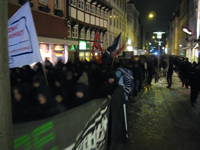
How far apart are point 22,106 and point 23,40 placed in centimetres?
117

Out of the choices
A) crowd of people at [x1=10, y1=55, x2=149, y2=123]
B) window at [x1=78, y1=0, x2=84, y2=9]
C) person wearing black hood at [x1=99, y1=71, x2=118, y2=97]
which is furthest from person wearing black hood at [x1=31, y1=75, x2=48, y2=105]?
window at [x1=78, y1=0, x2=84, y2=9]

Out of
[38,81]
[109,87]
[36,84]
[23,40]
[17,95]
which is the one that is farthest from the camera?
[109,87]

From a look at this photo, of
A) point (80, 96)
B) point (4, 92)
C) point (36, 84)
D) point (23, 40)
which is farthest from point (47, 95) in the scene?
point (4, 92)

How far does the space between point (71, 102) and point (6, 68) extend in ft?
7.13

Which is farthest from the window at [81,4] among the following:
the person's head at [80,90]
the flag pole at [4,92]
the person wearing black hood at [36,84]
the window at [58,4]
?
the flag pole at [4,92]

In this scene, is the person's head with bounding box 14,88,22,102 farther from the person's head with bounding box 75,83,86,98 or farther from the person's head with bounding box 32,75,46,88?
the person's head with bounding box 75,83,86,98

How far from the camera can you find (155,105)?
8.94 metres

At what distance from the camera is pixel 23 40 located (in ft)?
12.0

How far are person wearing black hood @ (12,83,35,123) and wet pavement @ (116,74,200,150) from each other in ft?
7.69

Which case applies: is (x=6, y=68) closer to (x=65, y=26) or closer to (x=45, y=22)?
(x=45, y=22)

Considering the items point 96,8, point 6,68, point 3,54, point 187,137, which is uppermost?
point 96,8

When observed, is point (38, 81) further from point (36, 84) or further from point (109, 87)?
point (109, 87)

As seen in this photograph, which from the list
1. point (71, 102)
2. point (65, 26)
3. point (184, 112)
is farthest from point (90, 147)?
point (65, 26)

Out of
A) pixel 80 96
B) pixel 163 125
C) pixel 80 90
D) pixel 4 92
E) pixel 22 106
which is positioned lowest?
pixel 163 125
